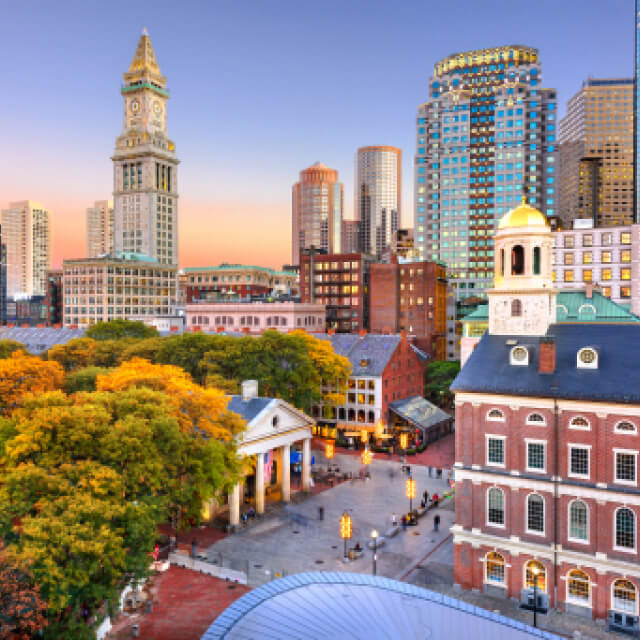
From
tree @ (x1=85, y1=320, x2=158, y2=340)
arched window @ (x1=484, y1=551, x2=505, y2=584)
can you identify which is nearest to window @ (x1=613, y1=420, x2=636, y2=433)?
arched window @ (x1=484, y1=551, x2=505, y2=584)

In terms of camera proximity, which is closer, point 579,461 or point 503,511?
point 579,461

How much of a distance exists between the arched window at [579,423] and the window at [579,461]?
4.08 feet

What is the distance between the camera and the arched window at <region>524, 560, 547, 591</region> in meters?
37.0

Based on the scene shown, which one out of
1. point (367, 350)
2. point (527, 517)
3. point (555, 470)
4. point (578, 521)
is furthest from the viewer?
point (367, 350)

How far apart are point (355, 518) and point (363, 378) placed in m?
33.2

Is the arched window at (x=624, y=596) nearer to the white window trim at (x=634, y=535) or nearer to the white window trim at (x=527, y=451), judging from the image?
the white window trim at (x=634, y=535)

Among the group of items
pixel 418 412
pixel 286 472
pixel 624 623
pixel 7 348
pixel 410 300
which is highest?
pixel 410 300

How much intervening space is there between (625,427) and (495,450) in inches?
318

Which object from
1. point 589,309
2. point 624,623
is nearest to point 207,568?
point 624,623

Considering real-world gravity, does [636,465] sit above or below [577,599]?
above

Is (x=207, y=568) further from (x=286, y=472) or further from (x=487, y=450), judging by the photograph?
(x=487, y=450)

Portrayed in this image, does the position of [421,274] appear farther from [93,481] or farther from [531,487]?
[93,481]

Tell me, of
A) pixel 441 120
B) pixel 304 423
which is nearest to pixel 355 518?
pixel 304 423

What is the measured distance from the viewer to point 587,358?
125 ft
